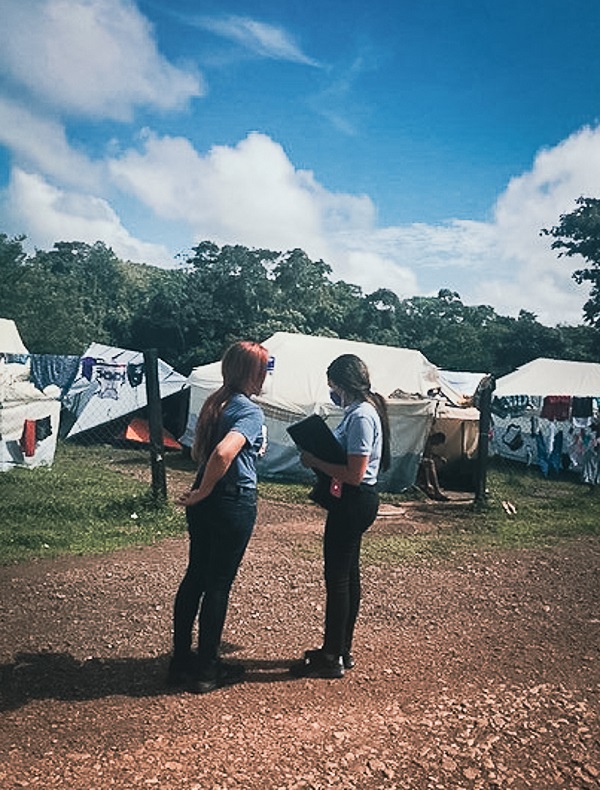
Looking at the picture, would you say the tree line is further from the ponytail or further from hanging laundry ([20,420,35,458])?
the ponytail

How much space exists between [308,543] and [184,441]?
323 inches

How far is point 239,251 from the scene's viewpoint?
33219 mm

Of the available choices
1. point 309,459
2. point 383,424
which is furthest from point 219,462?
point 383,424

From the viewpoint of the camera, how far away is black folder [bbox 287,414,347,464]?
3.41 meters

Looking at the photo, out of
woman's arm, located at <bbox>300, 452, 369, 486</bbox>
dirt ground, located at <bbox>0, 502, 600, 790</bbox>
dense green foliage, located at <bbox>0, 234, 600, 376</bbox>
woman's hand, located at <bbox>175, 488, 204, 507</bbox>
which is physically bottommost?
dirt ground, located at <bbox>0, 502, 600, 790</bbox>

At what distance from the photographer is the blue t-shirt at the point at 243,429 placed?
3.13 meters

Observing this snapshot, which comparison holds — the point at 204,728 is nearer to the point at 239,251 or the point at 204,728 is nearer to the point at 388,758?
the point at 388,758

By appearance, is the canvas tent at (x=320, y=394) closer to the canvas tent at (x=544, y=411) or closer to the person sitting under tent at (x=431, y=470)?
the person sitting under tent at (x=431, y=470)

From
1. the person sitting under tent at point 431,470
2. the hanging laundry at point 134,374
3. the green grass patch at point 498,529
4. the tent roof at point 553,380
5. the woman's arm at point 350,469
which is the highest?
the tent roof at point 553,380

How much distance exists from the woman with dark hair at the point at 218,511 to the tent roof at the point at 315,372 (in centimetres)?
933

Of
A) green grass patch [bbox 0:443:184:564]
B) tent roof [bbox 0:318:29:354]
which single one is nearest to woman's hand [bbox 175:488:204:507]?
A: green grass patch [bbox 0:443:184:564]

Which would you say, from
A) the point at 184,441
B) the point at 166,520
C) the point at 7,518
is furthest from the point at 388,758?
the point at 184,441

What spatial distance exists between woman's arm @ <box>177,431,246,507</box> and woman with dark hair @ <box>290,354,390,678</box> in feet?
1.93

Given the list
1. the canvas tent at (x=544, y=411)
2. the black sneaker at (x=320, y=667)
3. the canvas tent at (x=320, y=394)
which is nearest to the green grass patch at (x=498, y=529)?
the canvas tent at (x=320, y=394)
